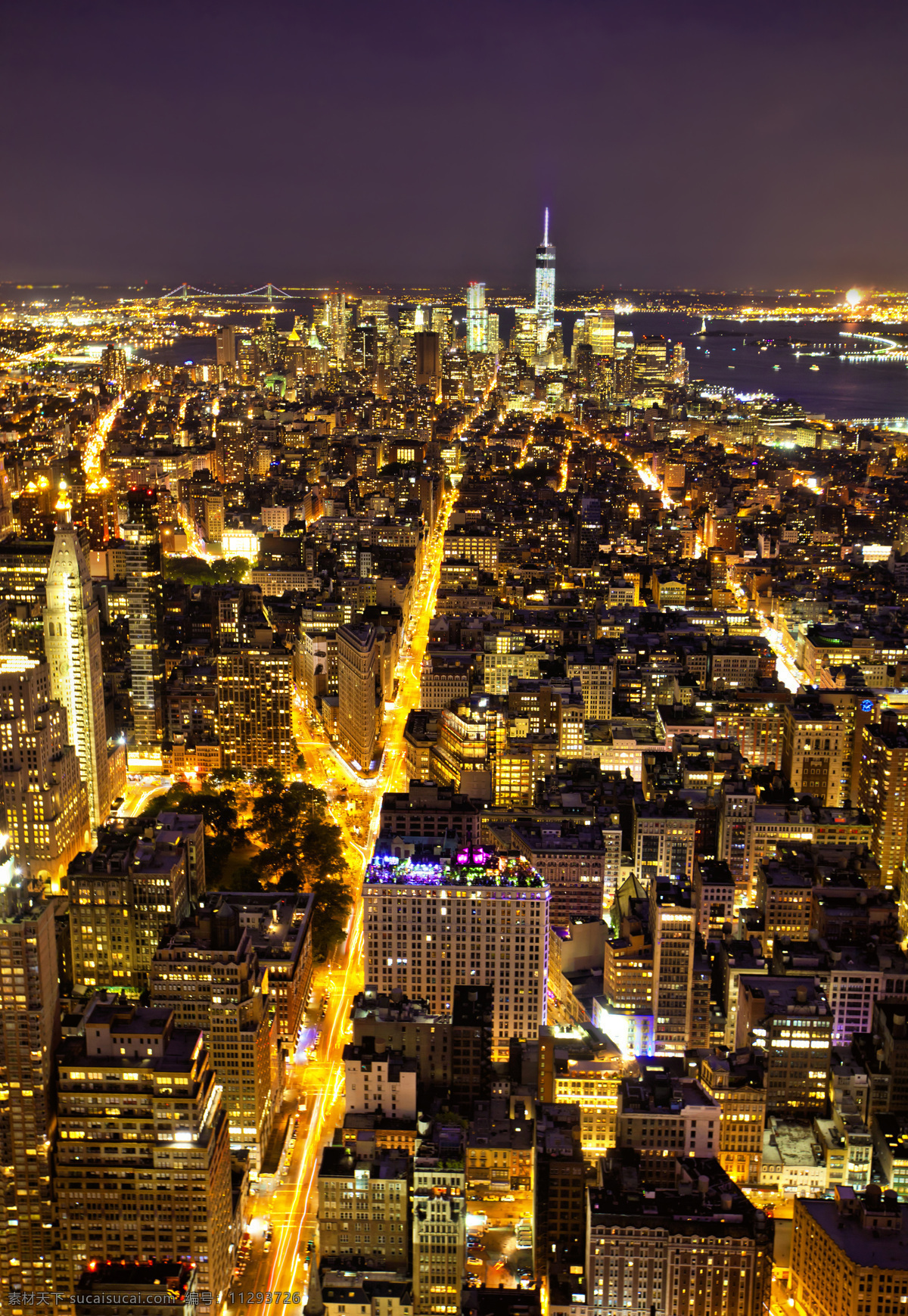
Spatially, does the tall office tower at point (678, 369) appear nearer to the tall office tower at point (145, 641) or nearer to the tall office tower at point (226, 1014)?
the tall office tower at point (145, 641)

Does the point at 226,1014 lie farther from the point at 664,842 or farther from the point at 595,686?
the point at 595,686

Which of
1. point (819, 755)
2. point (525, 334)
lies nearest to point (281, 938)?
point (819, 755)

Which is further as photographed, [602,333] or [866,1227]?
[602,333]

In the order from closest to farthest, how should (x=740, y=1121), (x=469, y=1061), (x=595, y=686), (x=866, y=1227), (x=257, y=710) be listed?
(x=866, y=1227), (x=740, y=1121), (x=469, y=1061), (x=257, y=710), (x=595, y=686)

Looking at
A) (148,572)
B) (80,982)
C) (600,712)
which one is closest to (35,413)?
(148,572)

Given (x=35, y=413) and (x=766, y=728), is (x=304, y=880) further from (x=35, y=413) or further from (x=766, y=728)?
(x=35, y=413)

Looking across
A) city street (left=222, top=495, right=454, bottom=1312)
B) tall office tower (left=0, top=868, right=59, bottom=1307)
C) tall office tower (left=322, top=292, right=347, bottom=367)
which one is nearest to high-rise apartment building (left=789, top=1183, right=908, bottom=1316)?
city street (left=222, top=495, right=454, bottom=1312)
